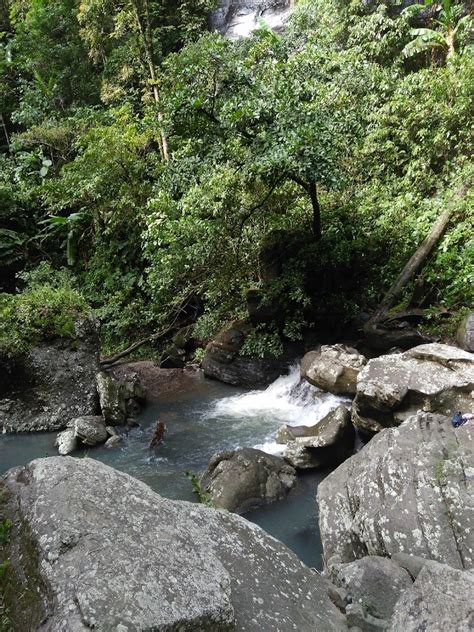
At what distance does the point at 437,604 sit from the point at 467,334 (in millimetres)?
7095

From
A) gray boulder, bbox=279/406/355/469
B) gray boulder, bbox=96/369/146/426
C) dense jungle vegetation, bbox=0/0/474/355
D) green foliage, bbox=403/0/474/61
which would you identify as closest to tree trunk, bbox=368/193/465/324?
dense jungle vegetation, bbox=0/0/474/355

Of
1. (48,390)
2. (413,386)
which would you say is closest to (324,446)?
(413,386)

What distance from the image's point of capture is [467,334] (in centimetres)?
916

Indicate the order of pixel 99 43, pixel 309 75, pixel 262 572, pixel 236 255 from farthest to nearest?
pixel 99 43
pixel 236 255
pixel 309 75
pixel 262 572

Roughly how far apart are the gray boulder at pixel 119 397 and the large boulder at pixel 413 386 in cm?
590

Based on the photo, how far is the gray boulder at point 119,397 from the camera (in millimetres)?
11422

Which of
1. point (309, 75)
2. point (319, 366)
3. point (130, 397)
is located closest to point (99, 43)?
point (309, 75)

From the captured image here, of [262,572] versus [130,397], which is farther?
[130,397]

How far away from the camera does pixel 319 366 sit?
10312mm

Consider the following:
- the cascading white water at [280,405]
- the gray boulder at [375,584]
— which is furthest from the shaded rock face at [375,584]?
the cascading white water at [280,405]

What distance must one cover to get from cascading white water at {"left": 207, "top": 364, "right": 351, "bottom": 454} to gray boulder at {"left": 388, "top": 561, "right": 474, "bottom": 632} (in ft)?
18.9

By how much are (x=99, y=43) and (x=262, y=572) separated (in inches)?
987

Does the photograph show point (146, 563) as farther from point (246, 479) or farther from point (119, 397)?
point (119, 397)

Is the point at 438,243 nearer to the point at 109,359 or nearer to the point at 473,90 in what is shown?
the point at 473,90
